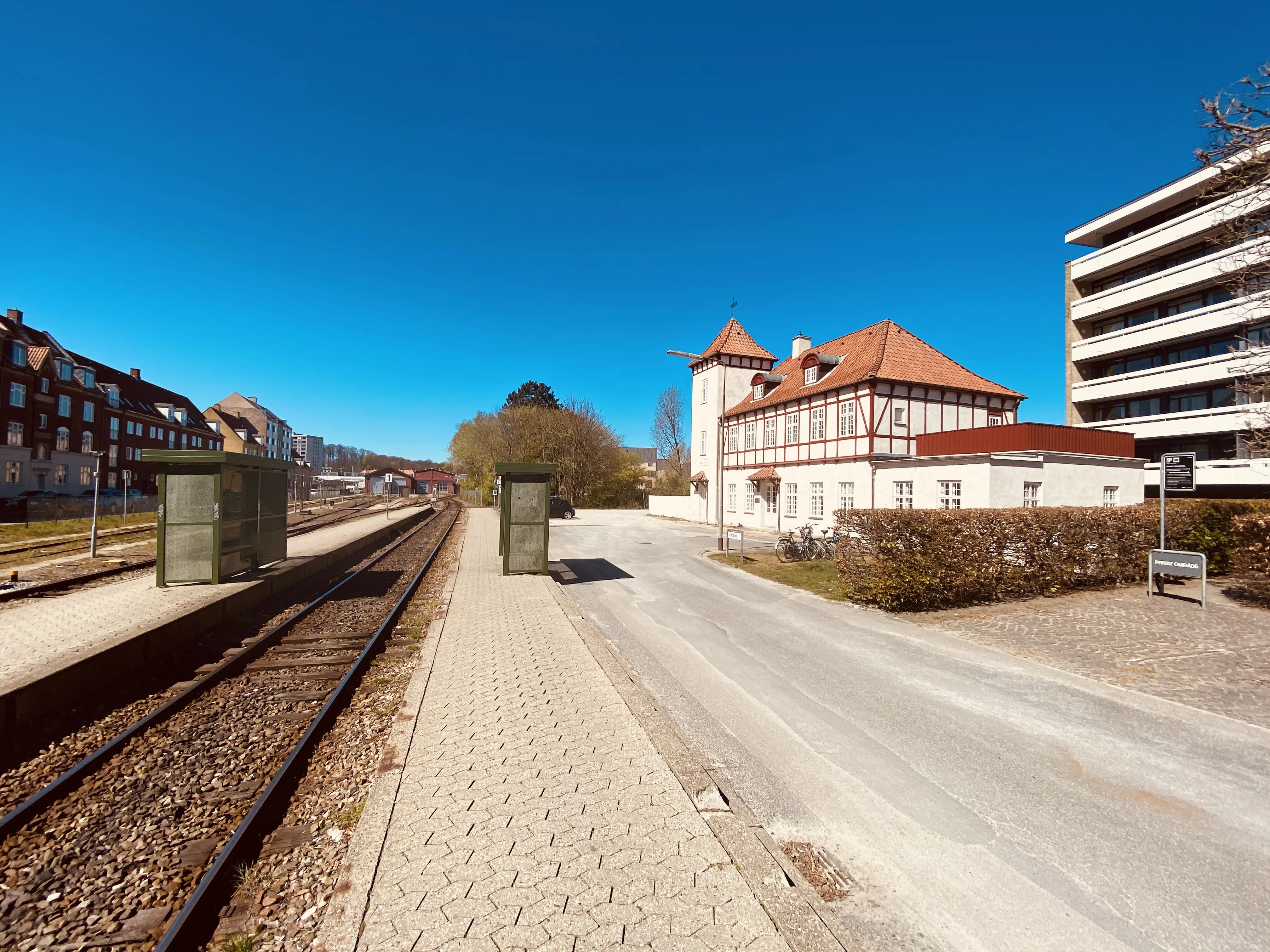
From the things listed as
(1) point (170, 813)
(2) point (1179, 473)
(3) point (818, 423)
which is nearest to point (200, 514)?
(1) point (170, 813)

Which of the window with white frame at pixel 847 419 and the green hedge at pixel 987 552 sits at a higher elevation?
the window with white frame at pixel 847 419

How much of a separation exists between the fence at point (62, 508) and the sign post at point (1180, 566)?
108 feet

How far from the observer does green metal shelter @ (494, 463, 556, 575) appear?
12.8m

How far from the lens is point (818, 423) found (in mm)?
25891

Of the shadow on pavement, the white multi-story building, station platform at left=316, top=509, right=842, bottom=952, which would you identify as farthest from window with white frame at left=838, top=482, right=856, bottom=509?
station platform at left=316, top=509, right=842, bottom=952

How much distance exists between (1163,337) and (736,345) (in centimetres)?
2079

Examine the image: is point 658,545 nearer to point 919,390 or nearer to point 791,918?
point 919,390

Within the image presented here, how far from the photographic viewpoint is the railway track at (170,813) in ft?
9.59

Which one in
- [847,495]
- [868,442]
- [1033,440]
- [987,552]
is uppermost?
[868,442]

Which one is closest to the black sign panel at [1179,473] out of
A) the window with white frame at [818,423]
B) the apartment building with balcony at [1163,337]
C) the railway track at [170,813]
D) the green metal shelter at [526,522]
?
the green metal shelter at [526,522]

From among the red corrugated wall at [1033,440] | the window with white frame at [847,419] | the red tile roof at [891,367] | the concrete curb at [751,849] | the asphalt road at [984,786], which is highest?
the red tile roof at [891,367]

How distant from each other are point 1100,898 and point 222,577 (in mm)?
12778

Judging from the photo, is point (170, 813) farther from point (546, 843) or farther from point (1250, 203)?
point (1250, 203)

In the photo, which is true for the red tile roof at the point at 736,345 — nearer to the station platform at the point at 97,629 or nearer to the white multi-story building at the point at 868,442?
the white multi-story building at the point at 868,442
